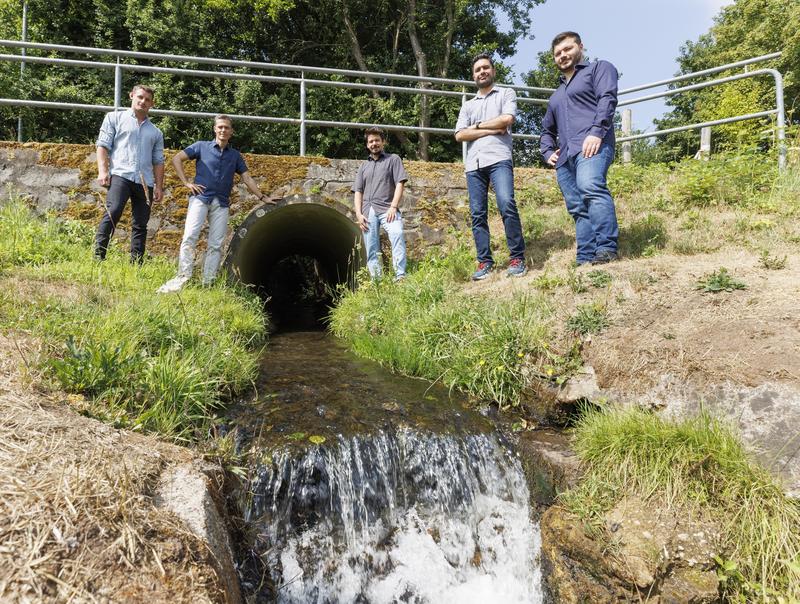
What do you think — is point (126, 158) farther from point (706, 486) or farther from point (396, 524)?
point (706, 486)

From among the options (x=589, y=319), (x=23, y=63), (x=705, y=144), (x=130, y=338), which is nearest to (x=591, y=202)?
(x=589, y=319)

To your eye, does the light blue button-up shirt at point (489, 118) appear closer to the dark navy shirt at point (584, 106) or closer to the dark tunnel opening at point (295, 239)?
the dark navy shirt at point (584, 106)

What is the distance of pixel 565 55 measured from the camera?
5.00 metres

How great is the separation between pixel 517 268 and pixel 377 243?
1.89 metres

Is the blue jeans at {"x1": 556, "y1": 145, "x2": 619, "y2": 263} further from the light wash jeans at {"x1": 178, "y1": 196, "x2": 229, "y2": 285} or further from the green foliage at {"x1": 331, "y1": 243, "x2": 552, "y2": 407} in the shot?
the light wash jeans at {"x1": 178, "y1": 196, "x2": 229, "y2": 285}

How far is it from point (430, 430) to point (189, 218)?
3.94 m

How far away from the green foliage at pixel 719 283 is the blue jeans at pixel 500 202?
1.80 metres

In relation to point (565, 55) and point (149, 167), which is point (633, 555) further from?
point (149, 167)

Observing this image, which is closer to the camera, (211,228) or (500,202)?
(500,202)

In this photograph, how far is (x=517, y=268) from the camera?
18.3ft

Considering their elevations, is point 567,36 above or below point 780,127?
above

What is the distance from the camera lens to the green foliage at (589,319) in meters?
4.02

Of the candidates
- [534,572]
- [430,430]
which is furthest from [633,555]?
[430,430]

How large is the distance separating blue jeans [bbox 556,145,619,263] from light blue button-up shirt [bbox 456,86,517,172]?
28.6 inches
